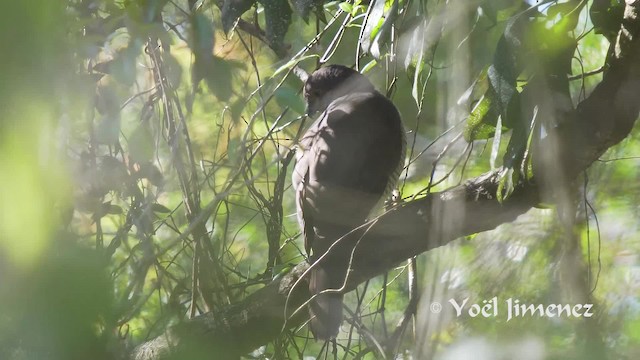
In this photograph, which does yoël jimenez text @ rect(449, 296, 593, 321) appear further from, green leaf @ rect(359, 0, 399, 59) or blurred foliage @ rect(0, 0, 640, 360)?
green leaf @ rect(359, 0, 399, 59)

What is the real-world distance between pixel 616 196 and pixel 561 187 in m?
0.72

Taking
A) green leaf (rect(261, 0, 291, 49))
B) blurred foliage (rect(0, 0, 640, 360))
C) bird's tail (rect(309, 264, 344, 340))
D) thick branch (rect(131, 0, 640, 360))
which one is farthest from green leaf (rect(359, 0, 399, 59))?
bird's tail (rect(309, 264, 344, 340))

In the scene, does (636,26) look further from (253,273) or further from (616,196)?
(253,273)

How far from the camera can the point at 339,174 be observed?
8.50 ft

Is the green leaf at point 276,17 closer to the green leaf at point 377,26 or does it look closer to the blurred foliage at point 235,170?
the blurred foliage at point 235,170

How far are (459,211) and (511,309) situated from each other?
0.37m

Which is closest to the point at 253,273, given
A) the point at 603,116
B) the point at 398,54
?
the point at 398,54

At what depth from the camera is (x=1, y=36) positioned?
48 centimetres

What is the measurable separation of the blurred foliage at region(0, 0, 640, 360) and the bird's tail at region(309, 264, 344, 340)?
10 cm

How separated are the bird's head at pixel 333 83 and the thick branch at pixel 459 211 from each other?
0.72 metres

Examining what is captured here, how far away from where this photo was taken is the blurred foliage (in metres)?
0.51

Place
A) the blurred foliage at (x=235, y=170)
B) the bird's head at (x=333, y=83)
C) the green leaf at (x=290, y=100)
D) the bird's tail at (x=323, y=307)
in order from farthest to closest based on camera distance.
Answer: the bird's head at (x=333, y=83) < the bird's tail at (x=323, y=307) < the green leaf at (x=290, y=100) < the blurred foliage at (x=235, y=170)

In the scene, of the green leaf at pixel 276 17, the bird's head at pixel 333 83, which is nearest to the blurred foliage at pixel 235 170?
the green leaf at pixel 276 17

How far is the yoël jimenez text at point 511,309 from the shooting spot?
5.99ft
